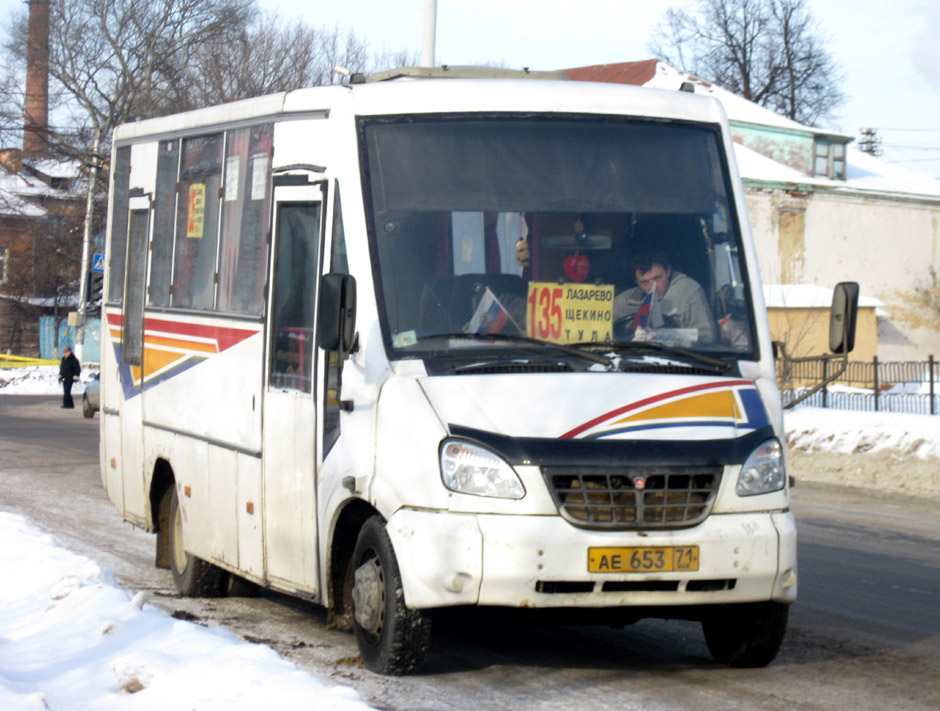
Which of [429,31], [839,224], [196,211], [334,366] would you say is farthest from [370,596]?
[839,224]

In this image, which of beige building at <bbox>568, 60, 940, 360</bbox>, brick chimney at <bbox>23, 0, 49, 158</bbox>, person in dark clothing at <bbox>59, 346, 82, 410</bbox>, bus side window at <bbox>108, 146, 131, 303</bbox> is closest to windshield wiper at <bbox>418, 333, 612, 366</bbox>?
bus side window at <bbox>108, 146, 131, 303</bbox>

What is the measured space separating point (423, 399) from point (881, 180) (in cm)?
5257

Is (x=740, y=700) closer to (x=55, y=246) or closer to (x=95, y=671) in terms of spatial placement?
(x=95, y=671)

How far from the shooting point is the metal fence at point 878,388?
20562mm

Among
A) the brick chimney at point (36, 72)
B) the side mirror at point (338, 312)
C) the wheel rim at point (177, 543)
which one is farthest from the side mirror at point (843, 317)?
the brick chimney at point (36, 72)

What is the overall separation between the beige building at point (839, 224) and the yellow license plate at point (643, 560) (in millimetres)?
44101

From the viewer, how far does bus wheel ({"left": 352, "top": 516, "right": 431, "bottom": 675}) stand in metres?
5.84

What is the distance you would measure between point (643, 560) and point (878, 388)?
55.9ft

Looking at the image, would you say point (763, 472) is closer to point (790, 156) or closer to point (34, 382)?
point (34, 382)

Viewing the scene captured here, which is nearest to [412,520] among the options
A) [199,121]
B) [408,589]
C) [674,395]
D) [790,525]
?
[408,589]

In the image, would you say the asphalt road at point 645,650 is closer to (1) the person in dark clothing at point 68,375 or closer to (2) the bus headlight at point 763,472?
(2) the bus headlight at point 763,472

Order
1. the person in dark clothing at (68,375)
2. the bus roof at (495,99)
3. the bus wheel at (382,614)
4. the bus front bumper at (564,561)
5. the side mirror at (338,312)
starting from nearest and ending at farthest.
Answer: the bus front bumper at (564,561) < the bus wheel at (382,614) < the side mirror at (338,312) < the bus roof at (495,99) < the person in dark clothing at (68,375)

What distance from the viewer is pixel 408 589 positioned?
570 cm

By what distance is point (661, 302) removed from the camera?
6.46m
